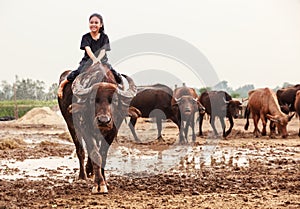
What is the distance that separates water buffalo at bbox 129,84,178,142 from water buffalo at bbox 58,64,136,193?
9546 mm

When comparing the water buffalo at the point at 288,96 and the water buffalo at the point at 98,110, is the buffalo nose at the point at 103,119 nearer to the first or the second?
the water buffalo at the point at 98,110

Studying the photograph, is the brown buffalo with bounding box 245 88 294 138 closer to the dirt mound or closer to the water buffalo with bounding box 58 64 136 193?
the water buffalo with bounding box 58 64 136 193

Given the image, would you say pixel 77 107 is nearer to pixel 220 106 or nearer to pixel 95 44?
pixel 95 44

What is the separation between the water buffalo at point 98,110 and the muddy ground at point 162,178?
1.82 ft

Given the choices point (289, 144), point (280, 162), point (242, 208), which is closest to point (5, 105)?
point (289, 144)

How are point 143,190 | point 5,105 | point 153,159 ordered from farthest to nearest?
point 5,105
point 153,159
point 143,190

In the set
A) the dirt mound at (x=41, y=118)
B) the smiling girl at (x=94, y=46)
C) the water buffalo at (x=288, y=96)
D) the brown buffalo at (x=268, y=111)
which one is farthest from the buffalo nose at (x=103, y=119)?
the dirt mound at (x=41, y=118)

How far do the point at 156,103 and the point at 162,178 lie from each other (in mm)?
9027

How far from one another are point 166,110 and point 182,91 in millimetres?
981

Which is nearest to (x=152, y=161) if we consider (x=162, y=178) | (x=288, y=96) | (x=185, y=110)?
(x=162, y=178)

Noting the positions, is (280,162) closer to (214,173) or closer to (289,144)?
(214,173)

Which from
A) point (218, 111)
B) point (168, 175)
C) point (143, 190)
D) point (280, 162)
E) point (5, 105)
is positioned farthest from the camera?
point (5, 105)

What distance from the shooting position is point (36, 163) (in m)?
10.5

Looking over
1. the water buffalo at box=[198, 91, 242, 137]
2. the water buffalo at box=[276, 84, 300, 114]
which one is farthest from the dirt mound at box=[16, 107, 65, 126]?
the water buffalo at box=[198, 91, 242, 137]
